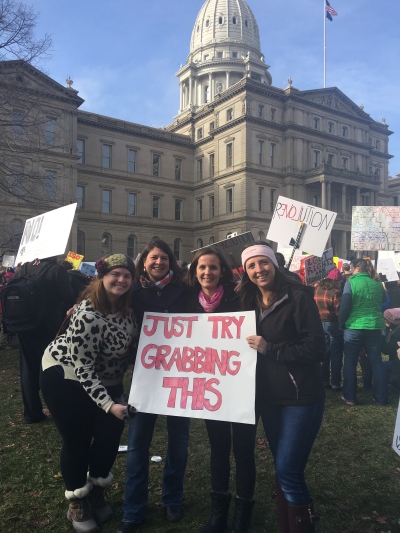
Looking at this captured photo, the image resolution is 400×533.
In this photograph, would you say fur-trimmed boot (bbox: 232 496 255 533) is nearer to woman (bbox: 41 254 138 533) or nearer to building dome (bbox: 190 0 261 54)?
woman (bbox: 41 254 138 533)

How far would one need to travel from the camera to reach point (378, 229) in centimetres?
912

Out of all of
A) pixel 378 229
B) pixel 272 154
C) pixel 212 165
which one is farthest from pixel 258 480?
pixel 212 165

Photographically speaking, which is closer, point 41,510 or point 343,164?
point 41,510

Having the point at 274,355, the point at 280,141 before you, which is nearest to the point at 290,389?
the point at 274,355

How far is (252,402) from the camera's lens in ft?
8.79

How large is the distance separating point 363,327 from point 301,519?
4029 mm

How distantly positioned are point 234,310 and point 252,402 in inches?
24.9

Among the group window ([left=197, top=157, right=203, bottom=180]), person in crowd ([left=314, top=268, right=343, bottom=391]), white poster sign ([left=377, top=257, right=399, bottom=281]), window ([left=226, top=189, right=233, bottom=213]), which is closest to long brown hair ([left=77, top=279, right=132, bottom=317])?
person in crowd ([left=314, top=268, right=343, bottom=391])

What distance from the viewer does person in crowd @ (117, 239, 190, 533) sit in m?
3.00

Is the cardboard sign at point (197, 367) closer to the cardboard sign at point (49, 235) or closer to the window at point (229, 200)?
the cardboard sign at point (49, 235)

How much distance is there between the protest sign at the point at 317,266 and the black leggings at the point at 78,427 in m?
5.89

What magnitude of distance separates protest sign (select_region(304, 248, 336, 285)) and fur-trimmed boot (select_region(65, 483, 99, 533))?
608 cm

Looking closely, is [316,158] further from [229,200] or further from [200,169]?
[200,169]

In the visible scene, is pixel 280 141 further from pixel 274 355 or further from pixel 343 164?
pixel 274 355
